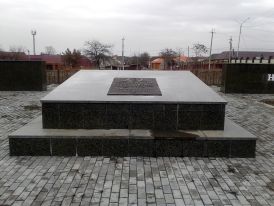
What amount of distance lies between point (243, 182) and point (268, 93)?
12402mm

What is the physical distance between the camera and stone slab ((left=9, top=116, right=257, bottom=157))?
5512 millimetres

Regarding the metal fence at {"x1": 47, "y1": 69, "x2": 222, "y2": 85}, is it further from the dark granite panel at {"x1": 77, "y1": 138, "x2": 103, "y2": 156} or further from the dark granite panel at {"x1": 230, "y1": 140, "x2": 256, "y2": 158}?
the dark granite panel at {"x1": 230, "y1": 140, "x2": 256, "y2": 158}

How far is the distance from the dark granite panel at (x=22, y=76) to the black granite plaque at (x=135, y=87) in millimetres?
8943

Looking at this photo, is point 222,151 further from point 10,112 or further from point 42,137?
point 10,112

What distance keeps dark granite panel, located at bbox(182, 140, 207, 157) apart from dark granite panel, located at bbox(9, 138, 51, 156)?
2412mm

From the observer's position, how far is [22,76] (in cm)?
1517

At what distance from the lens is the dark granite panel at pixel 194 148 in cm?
553

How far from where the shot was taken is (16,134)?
5.53 m

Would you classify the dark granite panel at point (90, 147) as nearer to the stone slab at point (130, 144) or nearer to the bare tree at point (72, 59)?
the stone slab at point (130, 144)

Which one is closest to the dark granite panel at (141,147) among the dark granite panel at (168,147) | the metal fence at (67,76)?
the dark granite panel at (168,147)

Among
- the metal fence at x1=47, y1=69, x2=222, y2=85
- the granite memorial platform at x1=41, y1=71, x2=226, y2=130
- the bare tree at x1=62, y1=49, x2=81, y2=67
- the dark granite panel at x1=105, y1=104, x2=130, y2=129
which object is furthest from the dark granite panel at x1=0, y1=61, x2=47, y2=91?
the bare tree at x1=62, y1=49, x2=81, y2=67

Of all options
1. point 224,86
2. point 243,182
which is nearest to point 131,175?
point 243,182

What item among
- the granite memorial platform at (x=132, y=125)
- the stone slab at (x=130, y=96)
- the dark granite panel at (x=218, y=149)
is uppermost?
the stone slab at (x=130, y=96)

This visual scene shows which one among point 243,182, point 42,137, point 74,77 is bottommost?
point 243,182
